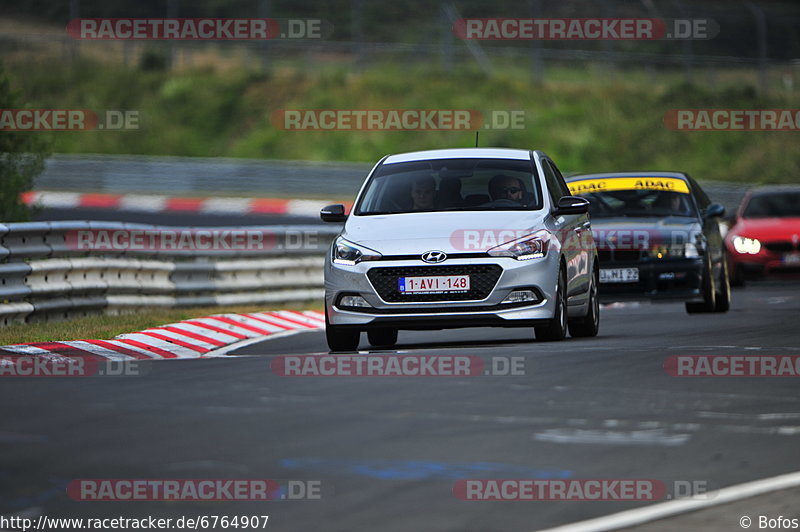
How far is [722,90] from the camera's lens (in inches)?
1902

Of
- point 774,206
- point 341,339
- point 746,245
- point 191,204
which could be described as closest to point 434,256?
point 341,339

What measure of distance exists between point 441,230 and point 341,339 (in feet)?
4.05

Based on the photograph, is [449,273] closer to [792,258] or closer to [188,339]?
[188,339]

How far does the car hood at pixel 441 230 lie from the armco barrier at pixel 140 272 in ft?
12.2

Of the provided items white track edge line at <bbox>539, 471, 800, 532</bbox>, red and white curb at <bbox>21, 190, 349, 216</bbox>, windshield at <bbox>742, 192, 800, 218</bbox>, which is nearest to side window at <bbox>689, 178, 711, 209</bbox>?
windshield at <bbox>742, 192, 800, 218</bbox>

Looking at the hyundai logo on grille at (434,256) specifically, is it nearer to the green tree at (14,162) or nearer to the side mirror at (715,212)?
the side mirror at (715,212)

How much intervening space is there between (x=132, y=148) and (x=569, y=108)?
13.0 meters

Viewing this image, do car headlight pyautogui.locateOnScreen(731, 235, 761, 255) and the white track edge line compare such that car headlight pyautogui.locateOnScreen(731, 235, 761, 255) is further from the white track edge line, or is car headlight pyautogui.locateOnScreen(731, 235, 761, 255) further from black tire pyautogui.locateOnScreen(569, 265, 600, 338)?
the white track edge line

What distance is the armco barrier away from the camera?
613 inches

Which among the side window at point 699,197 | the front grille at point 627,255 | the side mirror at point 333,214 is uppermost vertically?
the side window at point 699,197

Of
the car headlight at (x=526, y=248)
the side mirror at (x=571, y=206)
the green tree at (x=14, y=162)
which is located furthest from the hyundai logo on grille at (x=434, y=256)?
the green tree at (x=14, y=162)

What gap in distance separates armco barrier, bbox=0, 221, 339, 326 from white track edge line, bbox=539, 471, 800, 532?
921cm

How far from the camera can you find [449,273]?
12641 mm

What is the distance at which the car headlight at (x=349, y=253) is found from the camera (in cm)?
1279
